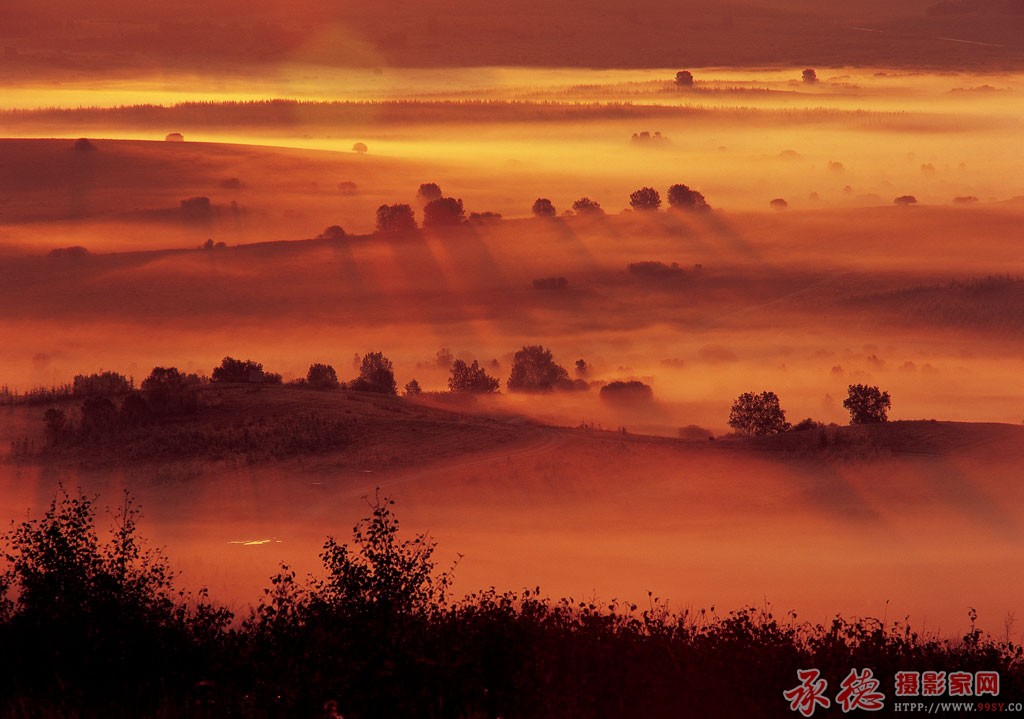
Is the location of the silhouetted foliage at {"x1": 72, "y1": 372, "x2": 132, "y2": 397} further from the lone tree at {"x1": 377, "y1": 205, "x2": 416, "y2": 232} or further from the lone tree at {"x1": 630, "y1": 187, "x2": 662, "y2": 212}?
the lone tree at {"x1": 630, "y1": 187, "x2": 662, "y2": 212}

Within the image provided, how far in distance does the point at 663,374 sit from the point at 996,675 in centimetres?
2519

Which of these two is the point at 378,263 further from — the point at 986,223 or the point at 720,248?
the point at 986,223

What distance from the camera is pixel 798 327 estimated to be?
40.7 m

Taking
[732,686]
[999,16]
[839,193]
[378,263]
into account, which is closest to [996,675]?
[732,686]

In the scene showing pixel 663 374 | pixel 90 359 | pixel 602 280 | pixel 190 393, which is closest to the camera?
pixel 190 393

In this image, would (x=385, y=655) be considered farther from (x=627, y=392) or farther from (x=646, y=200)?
(x=646, y=200)

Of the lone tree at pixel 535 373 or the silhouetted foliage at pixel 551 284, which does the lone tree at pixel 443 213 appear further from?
the lone tree at pixel 535 373

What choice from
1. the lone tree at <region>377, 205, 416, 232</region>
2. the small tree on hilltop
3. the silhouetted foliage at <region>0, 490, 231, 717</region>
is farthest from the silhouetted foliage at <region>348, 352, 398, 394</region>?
the small tree on hilltop

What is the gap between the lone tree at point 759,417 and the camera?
83.4 feet

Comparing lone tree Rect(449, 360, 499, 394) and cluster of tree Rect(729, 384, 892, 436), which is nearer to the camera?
cluster of tree Rect(729, 384, 892, 436)

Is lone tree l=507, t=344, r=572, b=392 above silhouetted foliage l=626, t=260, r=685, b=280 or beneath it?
beneath

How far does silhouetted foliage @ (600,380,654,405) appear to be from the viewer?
30422 millimetres

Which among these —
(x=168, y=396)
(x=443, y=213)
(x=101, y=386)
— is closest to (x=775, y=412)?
(x=168, y=396)

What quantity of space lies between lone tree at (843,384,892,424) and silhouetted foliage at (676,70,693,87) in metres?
83.8
